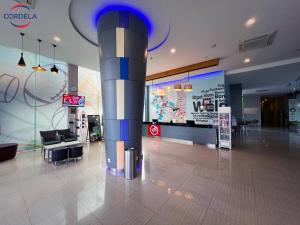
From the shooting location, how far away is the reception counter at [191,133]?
6137 millimetres

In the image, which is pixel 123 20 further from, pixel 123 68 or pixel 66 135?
pixel 66 135

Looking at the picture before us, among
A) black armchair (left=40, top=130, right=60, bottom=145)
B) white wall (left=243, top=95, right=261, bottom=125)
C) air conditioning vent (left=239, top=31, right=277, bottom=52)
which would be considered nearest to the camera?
air conditioning vent (left=239, top=31, right=277, bottom=52)

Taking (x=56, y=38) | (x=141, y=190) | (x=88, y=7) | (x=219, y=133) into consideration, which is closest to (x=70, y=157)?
(x=141, y=190)

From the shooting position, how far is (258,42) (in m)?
4.39

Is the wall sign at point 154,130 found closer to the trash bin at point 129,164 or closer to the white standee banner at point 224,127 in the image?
the white standee banner at point 224,127

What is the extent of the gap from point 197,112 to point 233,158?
3992 millimetres

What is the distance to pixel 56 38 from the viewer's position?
169 inches

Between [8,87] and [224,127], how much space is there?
905 centimetres

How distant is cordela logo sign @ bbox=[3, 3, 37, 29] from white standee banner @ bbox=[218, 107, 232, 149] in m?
7.13

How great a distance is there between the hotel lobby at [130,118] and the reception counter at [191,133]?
0.06 meters

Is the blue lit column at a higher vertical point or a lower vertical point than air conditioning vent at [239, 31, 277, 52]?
lower

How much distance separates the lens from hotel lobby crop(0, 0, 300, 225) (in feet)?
7.05

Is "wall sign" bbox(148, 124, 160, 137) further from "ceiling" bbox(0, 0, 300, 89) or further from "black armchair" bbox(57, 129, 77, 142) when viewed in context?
"black armchair" bbox(57, 129, 77, 142)

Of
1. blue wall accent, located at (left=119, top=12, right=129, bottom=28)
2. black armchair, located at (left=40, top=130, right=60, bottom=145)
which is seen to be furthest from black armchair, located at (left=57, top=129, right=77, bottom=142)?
blue wall accent, located at (left=119, top=12, right=129, bottom=28)
